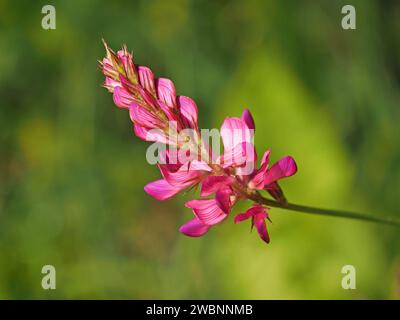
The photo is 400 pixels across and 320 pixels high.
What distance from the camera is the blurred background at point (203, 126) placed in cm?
253

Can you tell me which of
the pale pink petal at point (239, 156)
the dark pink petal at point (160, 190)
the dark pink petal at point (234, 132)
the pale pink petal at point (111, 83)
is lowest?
the dark pink petal at point (160, 190)

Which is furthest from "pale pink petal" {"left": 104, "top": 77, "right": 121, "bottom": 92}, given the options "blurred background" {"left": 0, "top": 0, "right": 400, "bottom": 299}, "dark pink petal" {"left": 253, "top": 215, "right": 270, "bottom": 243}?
"blurred background" {"left": 0, "top": 0, "right": 400, "bottom": 299}

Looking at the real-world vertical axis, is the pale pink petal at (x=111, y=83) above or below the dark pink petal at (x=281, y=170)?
above

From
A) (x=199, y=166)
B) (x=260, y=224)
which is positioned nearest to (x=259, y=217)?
(x=260, y=224)

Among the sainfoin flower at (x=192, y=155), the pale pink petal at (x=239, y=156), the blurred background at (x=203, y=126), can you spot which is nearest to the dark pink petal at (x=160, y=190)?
the sainfoin flower at (x=192, y=155)

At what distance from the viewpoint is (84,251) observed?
290 cm

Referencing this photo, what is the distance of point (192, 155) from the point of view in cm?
121

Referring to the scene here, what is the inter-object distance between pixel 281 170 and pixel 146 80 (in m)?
0.27

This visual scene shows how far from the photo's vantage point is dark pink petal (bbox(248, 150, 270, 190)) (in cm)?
118

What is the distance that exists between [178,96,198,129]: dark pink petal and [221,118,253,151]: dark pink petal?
5 cm

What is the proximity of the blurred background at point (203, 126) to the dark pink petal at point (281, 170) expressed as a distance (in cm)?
118

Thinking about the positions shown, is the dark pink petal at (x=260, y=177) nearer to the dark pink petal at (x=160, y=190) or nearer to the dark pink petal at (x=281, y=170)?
the dark pink petal at (x=281, y=170)

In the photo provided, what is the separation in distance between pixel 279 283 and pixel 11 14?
5.72 feet

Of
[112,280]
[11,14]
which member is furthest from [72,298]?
[11,14]
